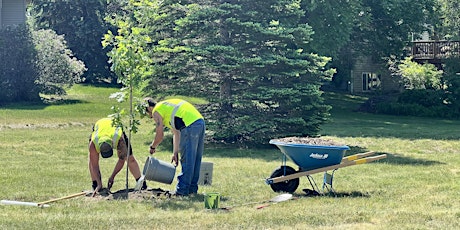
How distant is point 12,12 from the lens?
3728 cm

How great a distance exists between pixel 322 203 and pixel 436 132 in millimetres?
16476

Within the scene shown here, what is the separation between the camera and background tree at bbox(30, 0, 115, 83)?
46719mm

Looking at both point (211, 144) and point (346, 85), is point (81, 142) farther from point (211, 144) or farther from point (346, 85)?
point (346, 85)

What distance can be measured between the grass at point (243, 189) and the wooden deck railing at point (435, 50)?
650 inches

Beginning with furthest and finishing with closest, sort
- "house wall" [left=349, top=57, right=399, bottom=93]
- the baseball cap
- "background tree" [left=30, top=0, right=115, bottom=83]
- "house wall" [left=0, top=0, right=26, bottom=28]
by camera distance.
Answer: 1. "background tree" [left=30, top=0, right=115, bottom=83]
2. "house wall" [left=349, top=57, right=399, bottom=93]
3. "house wall" [left=0, top=0, right=26, bottom=28]
4. the baseball cap

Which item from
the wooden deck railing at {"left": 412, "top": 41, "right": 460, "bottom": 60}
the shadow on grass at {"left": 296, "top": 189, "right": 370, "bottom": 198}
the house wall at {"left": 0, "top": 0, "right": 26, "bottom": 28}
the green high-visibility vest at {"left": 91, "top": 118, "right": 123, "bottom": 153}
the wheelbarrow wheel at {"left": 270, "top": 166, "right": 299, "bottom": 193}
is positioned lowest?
the shadow on grass at {"left": 296, "top": 189, "right": 370, "bottom": 198}

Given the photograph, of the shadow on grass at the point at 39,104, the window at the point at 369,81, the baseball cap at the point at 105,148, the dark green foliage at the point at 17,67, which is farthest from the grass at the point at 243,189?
the window at the point at 369,81

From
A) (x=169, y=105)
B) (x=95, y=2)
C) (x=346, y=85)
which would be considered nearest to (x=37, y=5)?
(x=95, y=2)

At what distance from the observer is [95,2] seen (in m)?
47.7

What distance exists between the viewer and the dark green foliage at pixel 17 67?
34.6 metres

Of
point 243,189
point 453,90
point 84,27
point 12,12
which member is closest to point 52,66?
point 12,12

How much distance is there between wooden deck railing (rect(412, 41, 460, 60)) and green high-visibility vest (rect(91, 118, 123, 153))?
102 feet

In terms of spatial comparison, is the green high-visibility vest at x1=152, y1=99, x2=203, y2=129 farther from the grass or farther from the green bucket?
the green bucket

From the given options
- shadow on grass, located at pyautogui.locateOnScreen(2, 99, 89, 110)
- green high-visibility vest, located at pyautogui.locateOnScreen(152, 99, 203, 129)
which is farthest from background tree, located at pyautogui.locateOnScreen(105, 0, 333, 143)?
shadow on grass, located at pyautogui.locateOnScreen(2, 99, 89, 110)
